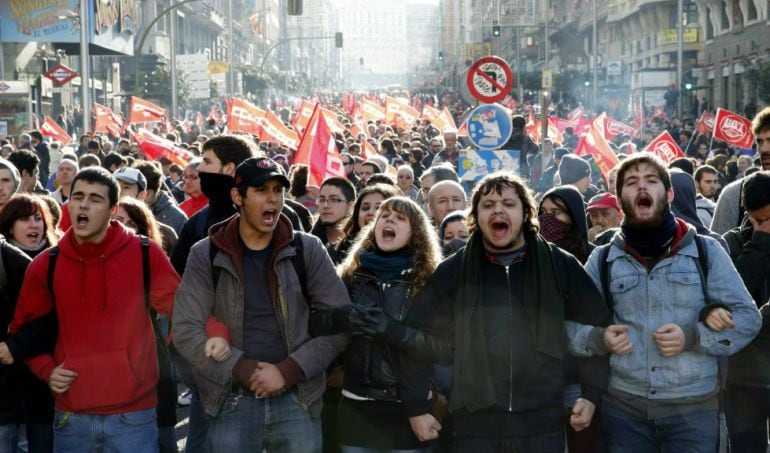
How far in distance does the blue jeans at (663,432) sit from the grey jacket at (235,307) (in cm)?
119

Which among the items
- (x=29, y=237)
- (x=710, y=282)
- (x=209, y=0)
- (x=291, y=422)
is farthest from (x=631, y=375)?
(x=209, y=0)

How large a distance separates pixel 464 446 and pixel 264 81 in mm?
74124

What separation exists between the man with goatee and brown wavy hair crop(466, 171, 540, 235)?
1.23ft

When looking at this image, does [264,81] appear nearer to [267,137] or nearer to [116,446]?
[267,137]

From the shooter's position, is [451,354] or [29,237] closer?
[451,354]

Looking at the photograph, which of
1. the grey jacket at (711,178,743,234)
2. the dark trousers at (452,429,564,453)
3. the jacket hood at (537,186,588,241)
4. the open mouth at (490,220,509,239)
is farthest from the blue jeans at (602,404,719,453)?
the grey jacket at (711,178,743,234)

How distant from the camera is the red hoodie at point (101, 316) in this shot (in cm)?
493

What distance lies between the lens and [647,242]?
488 cm

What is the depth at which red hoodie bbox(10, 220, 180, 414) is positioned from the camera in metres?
4.93

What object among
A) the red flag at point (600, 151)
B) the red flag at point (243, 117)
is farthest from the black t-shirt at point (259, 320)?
the red flag at point (243, 117)

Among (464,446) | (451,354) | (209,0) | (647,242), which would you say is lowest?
(464,446)

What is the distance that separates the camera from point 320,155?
12.1 meters

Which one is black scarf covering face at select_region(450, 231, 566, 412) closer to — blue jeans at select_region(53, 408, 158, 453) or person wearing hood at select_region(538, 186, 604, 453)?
person wearing hood at select_region(538, 186, 604, 453)

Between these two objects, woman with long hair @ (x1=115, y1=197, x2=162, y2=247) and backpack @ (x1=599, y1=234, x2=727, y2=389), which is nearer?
backpack @ (x1=599, y1=234, x2=727, y2=389)
